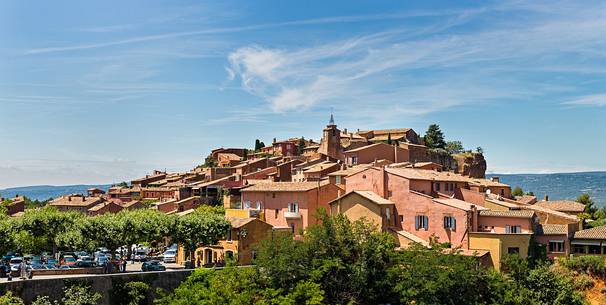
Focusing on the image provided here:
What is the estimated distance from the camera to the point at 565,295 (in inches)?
1989

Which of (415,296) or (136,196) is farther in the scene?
(136,196)

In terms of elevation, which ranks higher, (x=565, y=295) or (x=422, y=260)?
(x=422, y=260)

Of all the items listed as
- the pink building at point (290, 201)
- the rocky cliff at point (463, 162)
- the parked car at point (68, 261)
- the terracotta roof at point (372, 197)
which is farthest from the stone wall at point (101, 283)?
the rocky cliff at point (463, 162)

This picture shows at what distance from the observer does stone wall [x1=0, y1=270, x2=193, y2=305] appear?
41469 millimetres

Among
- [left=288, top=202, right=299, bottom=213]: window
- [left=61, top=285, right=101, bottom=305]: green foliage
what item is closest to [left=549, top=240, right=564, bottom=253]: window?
[left=288, top=202, right=299, bottom=213]: window

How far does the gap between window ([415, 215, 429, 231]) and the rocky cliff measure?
4492cm

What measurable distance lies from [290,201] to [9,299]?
30.1 m

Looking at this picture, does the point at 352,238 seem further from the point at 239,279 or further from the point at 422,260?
the point at 239,279

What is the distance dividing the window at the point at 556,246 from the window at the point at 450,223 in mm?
8720

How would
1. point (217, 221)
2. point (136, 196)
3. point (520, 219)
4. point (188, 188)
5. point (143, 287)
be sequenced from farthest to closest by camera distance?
point (136, 196), point (188, 188), point (217, 221), point (520, 219), point (143, 287)

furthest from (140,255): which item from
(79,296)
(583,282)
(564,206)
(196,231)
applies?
(564,206)

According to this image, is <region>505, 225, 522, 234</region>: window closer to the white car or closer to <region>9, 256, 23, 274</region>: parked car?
the white car

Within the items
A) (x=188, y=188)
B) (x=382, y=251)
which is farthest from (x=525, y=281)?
(x=188, y=188)

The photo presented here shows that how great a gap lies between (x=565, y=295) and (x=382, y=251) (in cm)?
Answer: 1528
